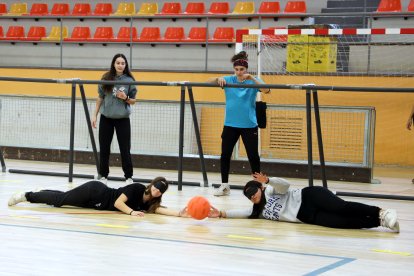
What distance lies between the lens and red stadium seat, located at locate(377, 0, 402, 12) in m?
15.9

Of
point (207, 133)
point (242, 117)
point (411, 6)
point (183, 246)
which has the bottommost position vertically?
point (183, 246)

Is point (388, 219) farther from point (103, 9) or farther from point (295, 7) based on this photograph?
point (103, 9)

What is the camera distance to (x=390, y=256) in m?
5.93

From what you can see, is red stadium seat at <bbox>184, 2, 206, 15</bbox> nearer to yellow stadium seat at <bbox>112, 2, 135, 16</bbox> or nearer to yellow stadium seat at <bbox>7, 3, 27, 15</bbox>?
yellow stadium seat at <bbox>112, 2, 135, 16</bbox>

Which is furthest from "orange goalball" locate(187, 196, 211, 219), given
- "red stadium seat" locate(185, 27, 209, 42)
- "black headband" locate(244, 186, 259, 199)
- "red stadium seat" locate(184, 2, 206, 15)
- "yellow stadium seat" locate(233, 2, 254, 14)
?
"red stadium seat" locate(184, 2, 206, 15)

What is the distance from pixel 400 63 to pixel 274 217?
7.66 m

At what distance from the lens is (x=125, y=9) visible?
19.5m

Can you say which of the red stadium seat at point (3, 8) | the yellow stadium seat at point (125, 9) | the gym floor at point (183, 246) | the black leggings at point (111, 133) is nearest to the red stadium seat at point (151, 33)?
the yellow stadium seat at point (125, 9)

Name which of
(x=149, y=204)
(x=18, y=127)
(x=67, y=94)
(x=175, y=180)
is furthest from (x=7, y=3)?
(x=149, y=204)

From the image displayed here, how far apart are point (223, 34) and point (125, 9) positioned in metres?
3.25

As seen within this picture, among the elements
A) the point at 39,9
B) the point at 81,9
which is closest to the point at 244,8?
the point at 81,9

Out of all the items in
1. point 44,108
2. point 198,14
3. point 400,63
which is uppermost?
point 198,14

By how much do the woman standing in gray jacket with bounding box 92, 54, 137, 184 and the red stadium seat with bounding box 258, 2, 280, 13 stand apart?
804cm

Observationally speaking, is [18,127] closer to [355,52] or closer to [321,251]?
[355,52]
